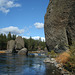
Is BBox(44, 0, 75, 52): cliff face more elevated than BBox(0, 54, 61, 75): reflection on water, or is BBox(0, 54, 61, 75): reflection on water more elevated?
BBox(44, 0, 75, 52): cliff face

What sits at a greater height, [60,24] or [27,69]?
[60,24]

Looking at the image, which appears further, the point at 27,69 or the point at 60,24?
the point at 60,24

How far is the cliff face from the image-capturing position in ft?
76.7

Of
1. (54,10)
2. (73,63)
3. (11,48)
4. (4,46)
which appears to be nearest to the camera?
(73,63)

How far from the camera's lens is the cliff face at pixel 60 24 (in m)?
23.4

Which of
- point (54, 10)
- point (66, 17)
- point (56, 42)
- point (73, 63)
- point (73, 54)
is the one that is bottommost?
point (73, 63)

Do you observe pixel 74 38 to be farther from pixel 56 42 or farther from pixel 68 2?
pixel 68 2

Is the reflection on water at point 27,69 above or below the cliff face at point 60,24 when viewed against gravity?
below

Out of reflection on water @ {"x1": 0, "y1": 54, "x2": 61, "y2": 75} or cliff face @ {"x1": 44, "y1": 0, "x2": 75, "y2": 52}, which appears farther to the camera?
cliff face @ {"x1": 44, "y1": 0, "x2": 75, "y2": 52}

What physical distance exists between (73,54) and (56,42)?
Result: 1367 cm

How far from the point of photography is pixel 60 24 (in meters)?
27.2

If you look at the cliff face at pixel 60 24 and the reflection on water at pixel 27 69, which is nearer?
the reflection on water at pixel 27 69

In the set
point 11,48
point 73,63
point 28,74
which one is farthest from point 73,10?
point 11,48

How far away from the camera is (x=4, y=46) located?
9912 cm
